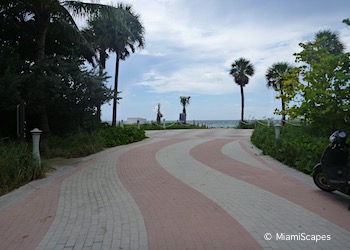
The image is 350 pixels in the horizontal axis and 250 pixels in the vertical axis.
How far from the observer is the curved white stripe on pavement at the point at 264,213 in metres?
4.11

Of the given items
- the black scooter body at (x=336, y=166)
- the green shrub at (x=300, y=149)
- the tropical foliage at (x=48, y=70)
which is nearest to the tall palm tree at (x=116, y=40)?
the tropical foliage at (x=48, y=70)

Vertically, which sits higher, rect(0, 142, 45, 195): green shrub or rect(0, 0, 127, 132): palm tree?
rect(0, 0, 127, 132): palm tree

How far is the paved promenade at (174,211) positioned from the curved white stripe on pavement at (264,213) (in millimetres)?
13

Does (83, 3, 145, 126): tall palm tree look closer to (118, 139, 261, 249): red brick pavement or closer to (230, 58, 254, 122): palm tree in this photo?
(118, 139, 261, 249): red brick pavement

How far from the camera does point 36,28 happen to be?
1261cm

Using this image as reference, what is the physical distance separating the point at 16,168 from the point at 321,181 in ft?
21.3

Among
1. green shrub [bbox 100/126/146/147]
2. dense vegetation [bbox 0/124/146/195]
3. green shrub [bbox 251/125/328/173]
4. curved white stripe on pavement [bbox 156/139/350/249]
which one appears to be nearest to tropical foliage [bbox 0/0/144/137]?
dense vegetation [bbox 0/124/146/195]

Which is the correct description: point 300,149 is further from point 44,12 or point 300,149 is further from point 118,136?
point 44,12

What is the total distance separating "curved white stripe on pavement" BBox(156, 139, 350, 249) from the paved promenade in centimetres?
1

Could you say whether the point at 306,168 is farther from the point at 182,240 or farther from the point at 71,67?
the point at 71,67

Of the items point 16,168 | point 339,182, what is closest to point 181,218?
point 339,182

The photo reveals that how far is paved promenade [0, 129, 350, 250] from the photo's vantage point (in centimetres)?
414

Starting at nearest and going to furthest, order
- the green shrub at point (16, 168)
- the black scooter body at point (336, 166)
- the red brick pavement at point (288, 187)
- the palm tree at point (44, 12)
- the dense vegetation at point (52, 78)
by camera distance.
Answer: the red brick pavement at point (288, 187)
the black scooter body at point (336, 166)
the green shrub at point (16, 168)
the dense vegetation at point (52, 78)
the palm tree at point (44, 12)

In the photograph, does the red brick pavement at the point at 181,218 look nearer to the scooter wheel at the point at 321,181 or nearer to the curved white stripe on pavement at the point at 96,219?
the curved white stripe on pavement at the point at 96,219
